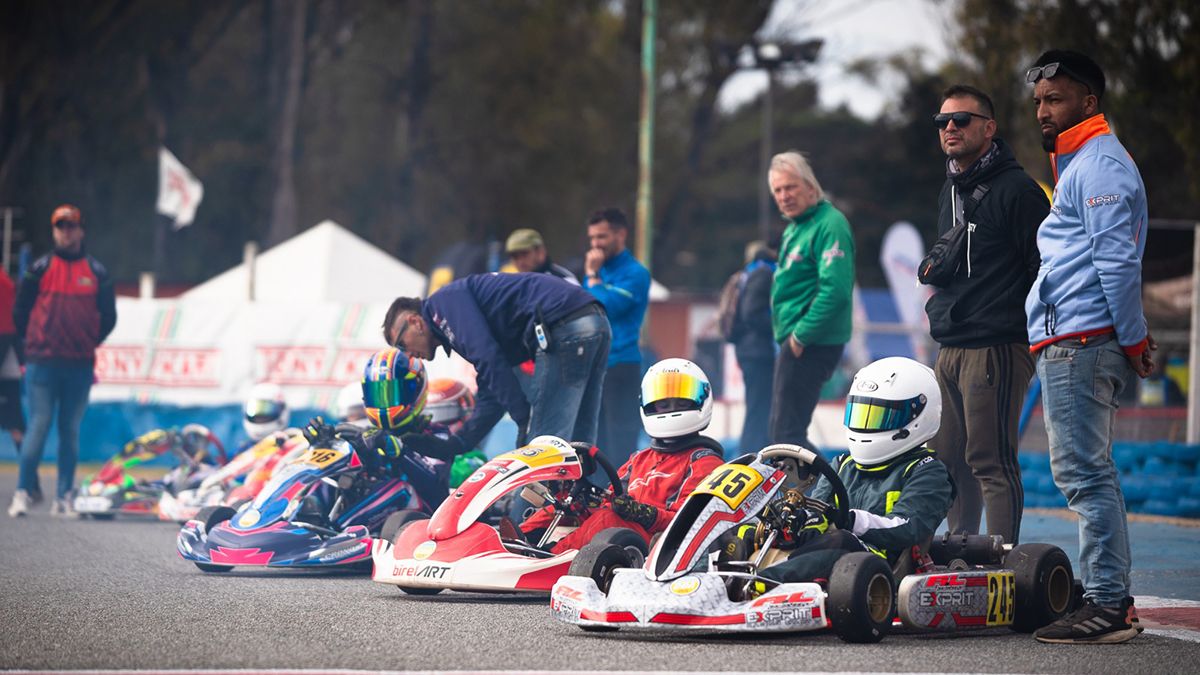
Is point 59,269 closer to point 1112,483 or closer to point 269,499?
point 269,499

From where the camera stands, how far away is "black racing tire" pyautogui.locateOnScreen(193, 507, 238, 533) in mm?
7973

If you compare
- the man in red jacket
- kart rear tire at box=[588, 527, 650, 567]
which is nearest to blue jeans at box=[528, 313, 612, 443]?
kart rear tire at box=[588, 527, 650, 567]

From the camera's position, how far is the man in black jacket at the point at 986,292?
6.23 meters

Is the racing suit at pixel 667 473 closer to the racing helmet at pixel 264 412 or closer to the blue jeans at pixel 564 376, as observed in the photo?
the blue jeans at pixel 564 376

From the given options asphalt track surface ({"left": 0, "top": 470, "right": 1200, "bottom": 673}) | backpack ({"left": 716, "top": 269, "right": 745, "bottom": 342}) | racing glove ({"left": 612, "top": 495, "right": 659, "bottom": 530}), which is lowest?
asphalt track surface ({"left": 0, "top": 470, "right": 1200, "bottom": 673})

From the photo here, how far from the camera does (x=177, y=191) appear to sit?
2162 cm

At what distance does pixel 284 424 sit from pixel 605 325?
395cm

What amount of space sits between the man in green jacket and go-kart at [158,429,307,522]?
319cm

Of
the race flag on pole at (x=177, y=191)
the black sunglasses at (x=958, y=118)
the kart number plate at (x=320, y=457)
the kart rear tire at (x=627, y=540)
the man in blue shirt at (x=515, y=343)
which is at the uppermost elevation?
the race flag on pole at (x=177, y=191)

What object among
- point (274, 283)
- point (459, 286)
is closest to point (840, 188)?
point (274, 283)

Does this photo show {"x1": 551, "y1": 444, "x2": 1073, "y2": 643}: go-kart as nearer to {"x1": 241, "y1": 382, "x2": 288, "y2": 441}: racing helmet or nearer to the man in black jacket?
the man in black jacket

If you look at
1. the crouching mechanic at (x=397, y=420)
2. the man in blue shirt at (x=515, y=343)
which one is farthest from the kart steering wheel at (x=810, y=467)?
the crouching mechanic at (x=397, y=420)

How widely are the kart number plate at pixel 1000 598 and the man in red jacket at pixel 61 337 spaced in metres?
7.10

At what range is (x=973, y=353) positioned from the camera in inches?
247
